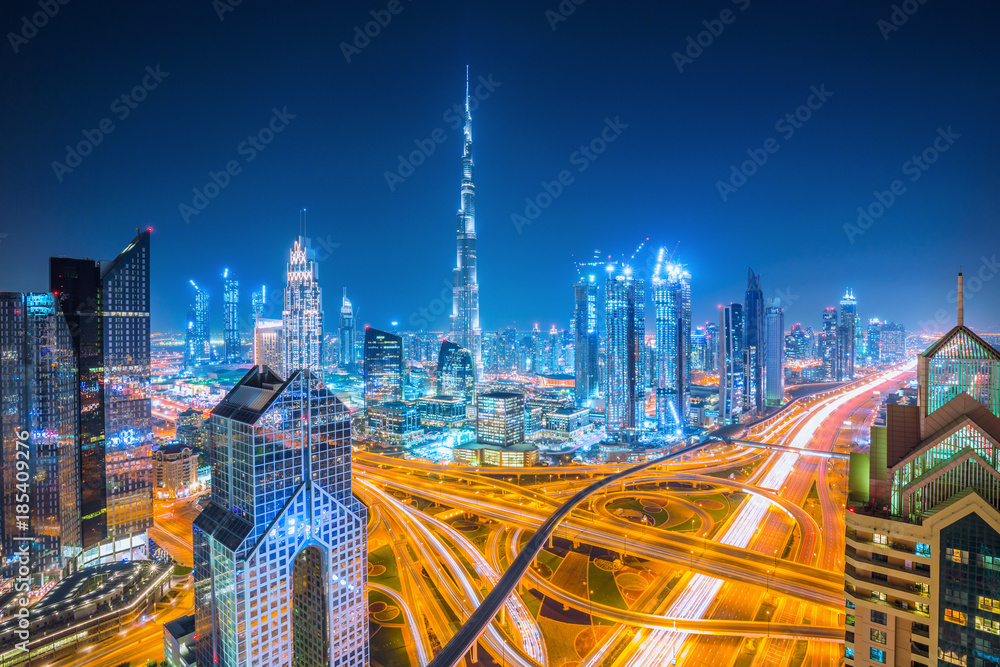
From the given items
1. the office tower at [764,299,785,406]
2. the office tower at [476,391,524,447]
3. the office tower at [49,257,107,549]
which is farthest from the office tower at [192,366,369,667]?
the office tower at [764,299,785,406]

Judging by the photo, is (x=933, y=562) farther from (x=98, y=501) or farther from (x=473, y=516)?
(x=98, y=501)

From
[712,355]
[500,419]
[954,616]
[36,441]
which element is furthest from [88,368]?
[712,355]

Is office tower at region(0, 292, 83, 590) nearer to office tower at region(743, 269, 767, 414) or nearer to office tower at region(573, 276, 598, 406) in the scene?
office tower at region(573, 276, 598, 406)

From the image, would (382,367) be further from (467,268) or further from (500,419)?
(467,268)

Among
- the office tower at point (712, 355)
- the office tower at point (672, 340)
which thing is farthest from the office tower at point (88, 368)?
the office tower at point (712, 355)

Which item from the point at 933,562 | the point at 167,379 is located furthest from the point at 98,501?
the point at 167,379

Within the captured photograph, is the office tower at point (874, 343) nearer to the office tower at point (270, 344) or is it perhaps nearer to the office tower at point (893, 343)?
the office tower at point (893, 343)
